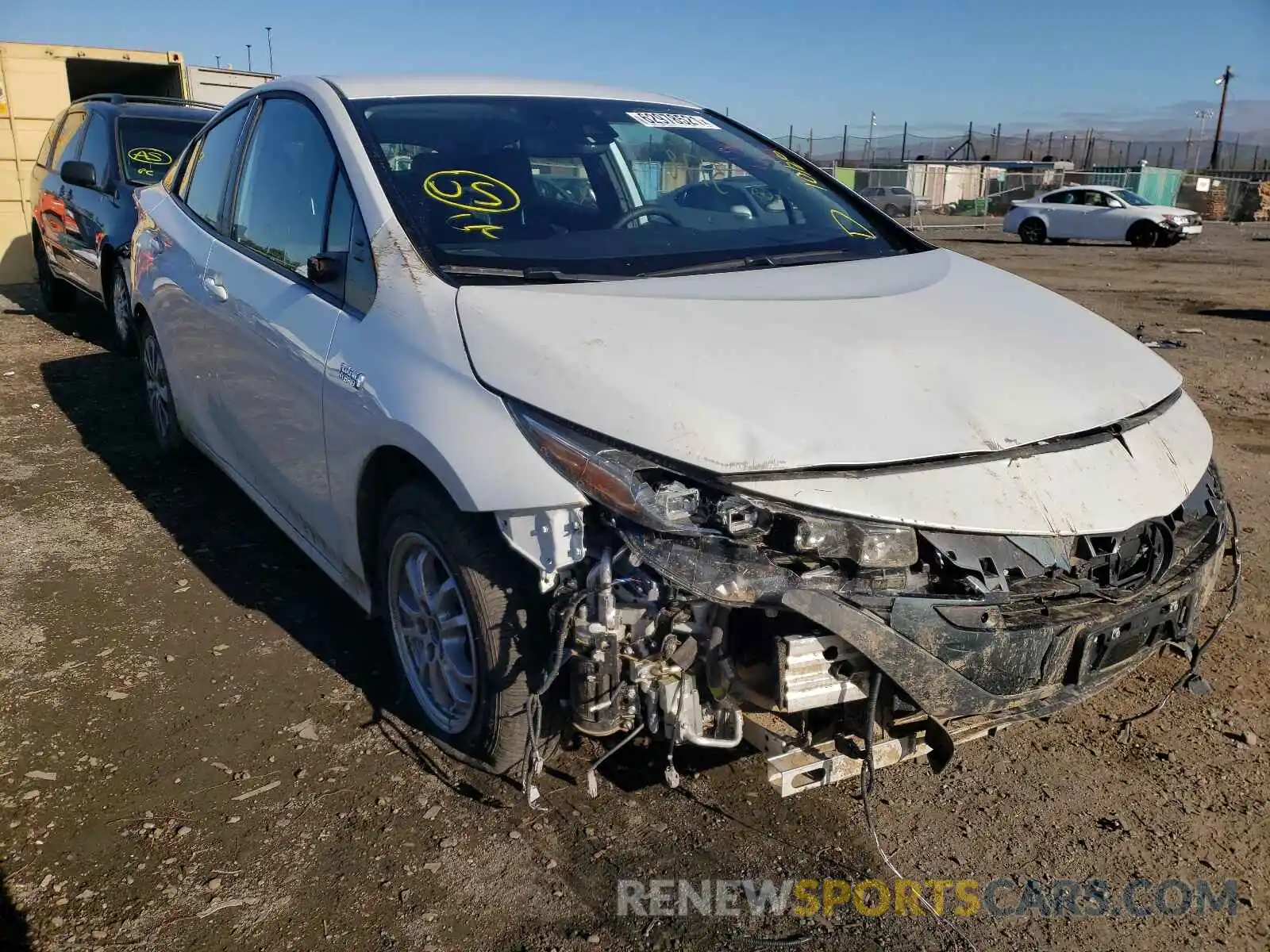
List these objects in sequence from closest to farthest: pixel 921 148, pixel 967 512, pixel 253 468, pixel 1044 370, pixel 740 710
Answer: pixel 967 512, pixel 740 710, pixel 1044 370, pixel 253 468, pixel 921 148

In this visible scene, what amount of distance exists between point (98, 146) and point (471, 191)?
6.69m

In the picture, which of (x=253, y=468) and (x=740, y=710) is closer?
(x=740, y=710)

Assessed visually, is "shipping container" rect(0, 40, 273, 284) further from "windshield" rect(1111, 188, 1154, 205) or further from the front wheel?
"windshield" rect(1111, 188, 1154, 205)

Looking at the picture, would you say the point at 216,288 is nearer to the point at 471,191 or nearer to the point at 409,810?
the point at 471,191

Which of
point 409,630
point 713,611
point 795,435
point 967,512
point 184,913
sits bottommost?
point 184,913

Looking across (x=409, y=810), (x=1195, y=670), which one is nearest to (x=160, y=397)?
(x=409, y=810)

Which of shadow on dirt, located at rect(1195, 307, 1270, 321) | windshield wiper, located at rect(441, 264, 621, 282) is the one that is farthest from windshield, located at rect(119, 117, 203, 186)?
shadow on dirt, located at rect(1195, 307, 1270, 321)

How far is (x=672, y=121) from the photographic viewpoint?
4.14 m

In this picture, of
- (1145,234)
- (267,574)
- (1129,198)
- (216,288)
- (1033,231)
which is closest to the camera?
(216,288)

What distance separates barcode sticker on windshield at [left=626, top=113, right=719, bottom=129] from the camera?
402cm

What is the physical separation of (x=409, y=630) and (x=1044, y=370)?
6.42 ft

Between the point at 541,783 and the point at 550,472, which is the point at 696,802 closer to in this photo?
the point at 541,783

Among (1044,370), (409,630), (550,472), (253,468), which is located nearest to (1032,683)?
(1044,370)

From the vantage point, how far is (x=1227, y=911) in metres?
2.49
